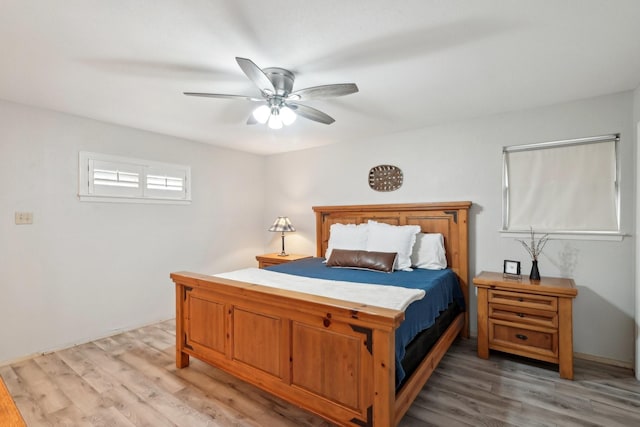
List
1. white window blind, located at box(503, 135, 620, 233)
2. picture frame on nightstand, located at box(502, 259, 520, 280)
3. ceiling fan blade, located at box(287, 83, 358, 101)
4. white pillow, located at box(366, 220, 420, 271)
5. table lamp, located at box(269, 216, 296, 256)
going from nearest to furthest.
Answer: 1. ceiling fan blade, located at box(287, 83, 358, 101)
2. white window blind, located at box(503, 135, 620, 233)
3. picture frame on nightstand, located at box(502, 259, 520, 280)
4. white pillow, located at box(366, 220, 420, 271)
5. table lamp, located at box(269, 216, 296, 256)

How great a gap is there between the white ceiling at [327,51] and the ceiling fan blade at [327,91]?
0.21 m

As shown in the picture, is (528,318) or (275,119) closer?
(275,119)

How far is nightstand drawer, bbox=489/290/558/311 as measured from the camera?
249 cm

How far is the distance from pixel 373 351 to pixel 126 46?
7.41 ft

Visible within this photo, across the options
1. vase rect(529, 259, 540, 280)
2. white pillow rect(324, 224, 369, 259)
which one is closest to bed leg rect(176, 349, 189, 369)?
white pillow rect(324, 224, 369, 259)

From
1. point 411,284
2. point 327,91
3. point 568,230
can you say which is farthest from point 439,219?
point 327,91

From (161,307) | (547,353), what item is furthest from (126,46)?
(547,353)

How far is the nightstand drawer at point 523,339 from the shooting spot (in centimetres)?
250

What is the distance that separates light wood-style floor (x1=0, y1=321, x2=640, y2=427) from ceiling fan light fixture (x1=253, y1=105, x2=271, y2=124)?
6.54ft

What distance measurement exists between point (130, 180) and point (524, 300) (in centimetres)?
406

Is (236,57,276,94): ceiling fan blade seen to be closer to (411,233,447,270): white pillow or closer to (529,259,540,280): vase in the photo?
(411,233,447,270): white pillow

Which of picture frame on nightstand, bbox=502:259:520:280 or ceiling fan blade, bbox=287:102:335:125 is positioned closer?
ceiling fan blade, bbox=287:102:335:125

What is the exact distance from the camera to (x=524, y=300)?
2.60 metres

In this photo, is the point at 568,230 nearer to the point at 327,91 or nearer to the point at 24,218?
the point at 327,91
